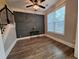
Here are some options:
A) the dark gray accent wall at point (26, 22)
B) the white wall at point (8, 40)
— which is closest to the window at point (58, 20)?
the dark gray accent wall at point (26, 22)

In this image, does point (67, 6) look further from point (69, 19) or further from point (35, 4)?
point (35, 4)

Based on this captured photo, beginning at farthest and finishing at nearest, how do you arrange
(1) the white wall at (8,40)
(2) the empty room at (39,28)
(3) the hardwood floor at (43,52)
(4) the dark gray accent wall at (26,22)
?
(4) the dark gray accent wall at (26,22), (2) the empty room at (39,28), (1) the white wall at (8,40), (3) the hardwood floor at (43,52)

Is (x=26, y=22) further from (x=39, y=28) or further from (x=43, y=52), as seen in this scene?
(x=43, y=52)

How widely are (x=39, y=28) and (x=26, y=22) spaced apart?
1475 millimetres

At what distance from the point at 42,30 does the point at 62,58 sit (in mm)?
4103

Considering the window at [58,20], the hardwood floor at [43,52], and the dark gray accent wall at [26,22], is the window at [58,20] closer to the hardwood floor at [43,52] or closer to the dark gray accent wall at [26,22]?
the dark gray accent wall at [26,22]

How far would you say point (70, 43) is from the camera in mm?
3113

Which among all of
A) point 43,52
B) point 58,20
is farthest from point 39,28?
point 43,52

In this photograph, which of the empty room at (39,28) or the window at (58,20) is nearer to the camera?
the empty room at (39,28)

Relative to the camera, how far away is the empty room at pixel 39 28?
97.9 inches

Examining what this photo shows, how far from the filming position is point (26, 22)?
506 centimetres

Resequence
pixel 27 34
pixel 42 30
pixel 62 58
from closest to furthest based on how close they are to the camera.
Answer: pixel 62 58, pixel 27 34, pixel 42 30

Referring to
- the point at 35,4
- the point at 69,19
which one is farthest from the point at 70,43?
the point at 35,4

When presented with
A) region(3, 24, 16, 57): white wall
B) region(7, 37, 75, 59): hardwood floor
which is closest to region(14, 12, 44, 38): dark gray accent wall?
region(3, 24, 16, 57): white wall
